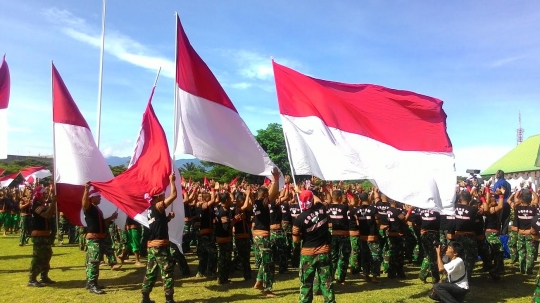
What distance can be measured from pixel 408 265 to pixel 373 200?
2393 millimetres

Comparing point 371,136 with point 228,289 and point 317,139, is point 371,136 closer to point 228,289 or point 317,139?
point 317,139

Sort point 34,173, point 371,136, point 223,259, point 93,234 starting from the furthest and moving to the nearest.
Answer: point 34,173 → point 223,259 → point 93,234 → point 371,136

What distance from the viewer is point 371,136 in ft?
28.0

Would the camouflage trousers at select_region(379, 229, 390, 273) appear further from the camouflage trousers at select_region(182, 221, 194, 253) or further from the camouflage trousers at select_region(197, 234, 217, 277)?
the camouflage trousers at select_region(182, 221, 194, 253)

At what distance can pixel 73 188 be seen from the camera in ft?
35.4

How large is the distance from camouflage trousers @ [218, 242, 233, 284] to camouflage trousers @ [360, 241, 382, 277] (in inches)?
138

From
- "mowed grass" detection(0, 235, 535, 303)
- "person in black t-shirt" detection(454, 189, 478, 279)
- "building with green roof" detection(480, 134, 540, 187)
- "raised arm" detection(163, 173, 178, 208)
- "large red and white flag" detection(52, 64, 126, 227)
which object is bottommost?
"mowed grass" detection(0, 235, 535, 303)

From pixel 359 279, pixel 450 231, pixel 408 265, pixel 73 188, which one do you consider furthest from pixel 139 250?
pixel 450 231

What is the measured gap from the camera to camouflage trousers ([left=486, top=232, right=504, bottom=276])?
11.4 metres

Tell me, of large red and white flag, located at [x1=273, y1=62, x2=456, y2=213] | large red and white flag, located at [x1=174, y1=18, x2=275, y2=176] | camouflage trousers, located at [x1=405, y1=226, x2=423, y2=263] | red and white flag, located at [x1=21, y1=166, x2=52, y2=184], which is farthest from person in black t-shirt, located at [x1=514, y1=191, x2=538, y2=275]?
red and white flag, located at [x1=21, y1=166, x2=52, y2=184]

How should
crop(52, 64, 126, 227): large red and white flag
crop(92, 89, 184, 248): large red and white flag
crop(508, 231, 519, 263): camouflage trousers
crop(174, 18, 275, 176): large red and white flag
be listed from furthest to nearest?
1. crop(508, 231, 519, 263): camouflage trousers
2. crop(52, 64, 126, 227): large red and white flag
3. crop(92, 89, 184, 248): large red and white flag
4. crop(174, 18, 275, 176): large red and white flag

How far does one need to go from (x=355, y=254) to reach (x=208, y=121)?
226 inches

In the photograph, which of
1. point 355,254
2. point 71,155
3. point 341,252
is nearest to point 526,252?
point 355,254

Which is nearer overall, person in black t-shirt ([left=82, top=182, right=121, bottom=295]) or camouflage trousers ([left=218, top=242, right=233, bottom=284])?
person in black t-shirt ([left=82, top=182, right=121, bottom=295])
